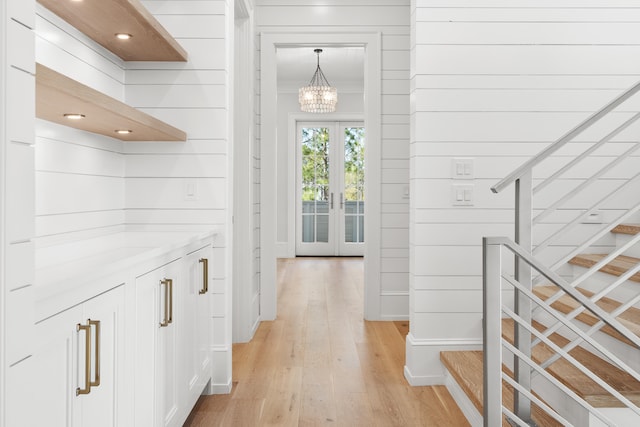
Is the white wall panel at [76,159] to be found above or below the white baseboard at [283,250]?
above

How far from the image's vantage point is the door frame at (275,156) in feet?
13.0

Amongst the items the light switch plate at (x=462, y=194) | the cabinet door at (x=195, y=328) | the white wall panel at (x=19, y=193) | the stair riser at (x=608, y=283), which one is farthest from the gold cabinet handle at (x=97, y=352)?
the stair riser at (x=608, y=283)

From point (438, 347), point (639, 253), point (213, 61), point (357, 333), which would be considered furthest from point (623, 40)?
point (357, 333)

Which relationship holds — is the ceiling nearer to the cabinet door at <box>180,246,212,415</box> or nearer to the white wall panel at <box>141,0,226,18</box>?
the white wall panel at <box>141,0,226,18</box>

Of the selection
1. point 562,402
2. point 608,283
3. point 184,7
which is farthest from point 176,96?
point 608,283

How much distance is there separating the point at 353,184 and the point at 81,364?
7355 mm

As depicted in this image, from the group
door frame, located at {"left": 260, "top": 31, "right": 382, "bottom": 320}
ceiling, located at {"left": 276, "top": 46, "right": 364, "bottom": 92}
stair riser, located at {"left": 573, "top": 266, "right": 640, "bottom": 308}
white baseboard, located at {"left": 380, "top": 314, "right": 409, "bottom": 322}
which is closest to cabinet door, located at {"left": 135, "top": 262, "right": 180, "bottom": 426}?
stair riser, located at {"left": 573, "top": 266, "right": 640, "bottom": 308}

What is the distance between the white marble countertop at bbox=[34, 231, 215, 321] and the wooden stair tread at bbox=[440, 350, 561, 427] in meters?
1.38

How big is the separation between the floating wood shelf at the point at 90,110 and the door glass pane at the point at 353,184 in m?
6.02

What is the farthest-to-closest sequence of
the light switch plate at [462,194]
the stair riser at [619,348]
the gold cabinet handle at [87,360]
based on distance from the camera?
1. the light switch plate at [462,194]
2. the stair riser at [619,348]
3. the gold cabinet handle at [87,360]

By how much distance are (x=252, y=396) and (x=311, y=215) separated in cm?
596

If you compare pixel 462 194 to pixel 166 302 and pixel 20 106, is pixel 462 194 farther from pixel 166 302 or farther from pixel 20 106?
pixel 20 106

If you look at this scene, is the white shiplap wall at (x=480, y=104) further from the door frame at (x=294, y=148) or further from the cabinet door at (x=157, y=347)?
the door frame at (x=294, y=148)

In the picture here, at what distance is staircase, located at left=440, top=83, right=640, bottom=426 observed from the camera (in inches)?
65.6
